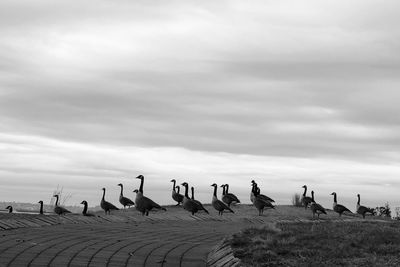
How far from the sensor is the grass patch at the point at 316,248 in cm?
1203

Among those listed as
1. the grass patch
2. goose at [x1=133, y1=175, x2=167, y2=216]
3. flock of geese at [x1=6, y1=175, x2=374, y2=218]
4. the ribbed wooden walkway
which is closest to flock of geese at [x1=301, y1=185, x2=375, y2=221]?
flock of geese at [x1=6, y1=175, x2=374, y2=218]

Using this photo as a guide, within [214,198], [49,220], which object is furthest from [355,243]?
[214,198]

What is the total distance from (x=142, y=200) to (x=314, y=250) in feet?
63.4

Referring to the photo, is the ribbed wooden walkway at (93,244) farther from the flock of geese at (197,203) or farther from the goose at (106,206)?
the goose at (106,206)

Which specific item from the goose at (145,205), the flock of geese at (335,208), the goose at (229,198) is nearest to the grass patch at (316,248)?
the goose at (145,205)

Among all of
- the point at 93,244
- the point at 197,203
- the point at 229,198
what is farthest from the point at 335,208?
the point at 93,244

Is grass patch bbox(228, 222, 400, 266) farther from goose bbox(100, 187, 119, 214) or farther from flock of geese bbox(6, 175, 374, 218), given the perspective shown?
goose bbox(100, 187, 119, 214)

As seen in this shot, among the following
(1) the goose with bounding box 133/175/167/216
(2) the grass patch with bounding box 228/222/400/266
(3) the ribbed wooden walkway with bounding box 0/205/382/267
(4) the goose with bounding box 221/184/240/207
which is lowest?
(3) the ribbed wooden walkway with bounding box 0/205/382/267

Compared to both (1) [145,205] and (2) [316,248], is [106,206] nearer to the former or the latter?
(1) [145,205]

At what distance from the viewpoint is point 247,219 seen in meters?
31.5

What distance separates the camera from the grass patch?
1203 cm

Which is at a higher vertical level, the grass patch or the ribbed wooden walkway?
the grass patch

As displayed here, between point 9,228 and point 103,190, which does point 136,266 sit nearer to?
point 9,228

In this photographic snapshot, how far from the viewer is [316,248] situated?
45.5 ft
